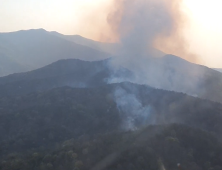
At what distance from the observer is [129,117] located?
161 ft

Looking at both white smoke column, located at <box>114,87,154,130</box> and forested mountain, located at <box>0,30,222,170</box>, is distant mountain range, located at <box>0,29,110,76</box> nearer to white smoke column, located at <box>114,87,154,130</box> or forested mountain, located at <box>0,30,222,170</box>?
forested mountain, located at <box>0,30,222,170</box>

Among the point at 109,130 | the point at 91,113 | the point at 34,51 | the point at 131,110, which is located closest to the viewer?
the point at 109,130

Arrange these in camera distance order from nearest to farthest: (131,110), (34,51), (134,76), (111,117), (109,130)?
(109,130) → (111,117) → (131,110) → (134,76) → (34,51)

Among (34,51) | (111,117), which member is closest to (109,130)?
(111,117)

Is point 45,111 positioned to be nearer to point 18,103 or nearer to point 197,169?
point 18,103

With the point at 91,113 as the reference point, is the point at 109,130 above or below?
below

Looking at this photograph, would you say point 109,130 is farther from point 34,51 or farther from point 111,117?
point 34,51

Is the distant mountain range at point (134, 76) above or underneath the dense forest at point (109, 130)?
above

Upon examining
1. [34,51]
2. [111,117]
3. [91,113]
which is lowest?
[111,117]

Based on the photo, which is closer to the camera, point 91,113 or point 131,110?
point 91,113

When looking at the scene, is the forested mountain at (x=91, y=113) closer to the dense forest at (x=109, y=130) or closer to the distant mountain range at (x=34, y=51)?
the dense forest at (x=109, y=130)

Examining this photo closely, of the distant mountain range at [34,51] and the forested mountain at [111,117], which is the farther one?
the distant mountain range at [34,51]

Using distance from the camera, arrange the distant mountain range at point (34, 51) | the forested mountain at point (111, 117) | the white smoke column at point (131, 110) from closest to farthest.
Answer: the forested mountain at point (111, 117) < the white smoke column at point (131, 110) < the distant mountain range at point (34, 51)

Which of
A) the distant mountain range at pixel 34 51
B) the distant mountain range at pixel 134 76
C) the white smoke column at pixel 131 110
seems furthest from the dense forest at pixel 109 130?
the distant mountain range at pixel 34 51
